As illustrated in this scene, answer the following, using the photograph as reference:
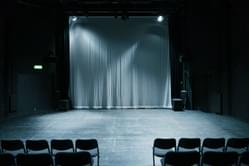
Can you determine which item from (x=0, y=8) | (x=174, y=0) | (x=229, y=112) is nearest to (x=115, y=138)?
(x=229, y=112)

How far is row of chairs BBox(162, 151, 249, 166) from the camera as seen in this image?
4.79 m

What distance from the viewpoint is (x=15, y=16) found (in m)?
15.6

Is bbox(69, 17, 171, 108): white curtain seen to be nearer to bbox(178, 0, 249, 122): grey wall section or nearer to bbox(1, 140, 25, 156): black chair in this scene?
bbox(178, 0, 249, 122): grey wall section

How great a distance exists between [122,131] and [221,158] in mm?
6305

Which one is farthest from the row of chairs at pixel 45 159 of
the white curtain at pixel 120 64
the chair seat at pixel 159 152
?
the white curtain at pixel 120 64

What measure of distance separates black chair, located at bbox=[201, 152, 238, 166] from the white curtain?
14.7 metres

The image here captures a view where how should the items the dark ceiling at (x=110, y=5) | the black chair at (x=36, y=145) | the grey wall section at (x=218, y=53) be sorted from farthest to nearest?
1. the dark ceiling at (x=110, y=5)
2. the grey wall section at (x=218, y=53)
3. the black chair at (x=36, y=145)

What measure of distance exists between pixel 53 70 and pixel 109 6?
17.4 feet

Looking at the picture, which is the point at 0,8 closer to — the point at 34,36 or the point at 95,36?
the point at 34,36

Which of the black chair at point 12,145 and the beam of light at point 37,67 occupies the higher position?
the beam of light at point 37,67

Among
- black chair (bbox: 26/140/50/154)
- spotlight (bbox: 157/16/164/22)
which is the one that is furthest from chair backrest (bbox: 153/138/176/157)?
spotlight (bbox: 157/16/164/22)

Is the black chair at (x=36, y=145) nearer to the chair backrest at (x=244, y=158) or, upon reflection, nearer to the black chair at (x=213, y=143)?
the black chair at (x=213, y=143)

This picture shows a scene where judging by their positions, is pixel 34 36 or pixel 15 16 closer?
pixel 15 16

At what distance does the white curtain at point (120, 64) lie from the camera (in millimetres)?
19422
